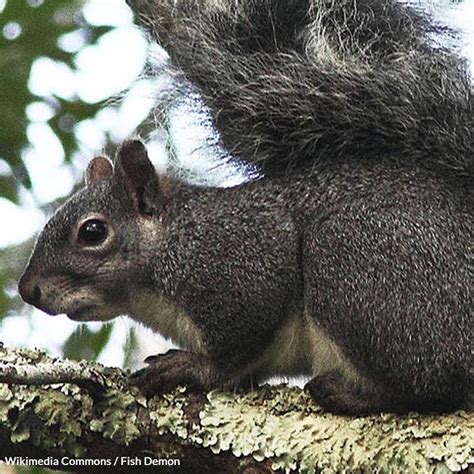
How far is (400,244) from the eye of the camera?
229cm

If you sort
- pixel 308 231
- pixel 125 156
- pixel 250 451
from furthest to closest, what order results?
pixel 125 156
pixel 308 231
pixel 250 451

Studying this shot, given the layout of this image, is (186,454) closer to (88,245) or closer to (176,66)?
(88,245)

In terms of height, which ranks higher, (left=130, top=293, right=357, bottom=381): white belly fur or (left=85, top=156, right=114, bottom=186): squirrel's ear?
Result: (left=85, top=156, right=114, bottom=186): squirrel's ear

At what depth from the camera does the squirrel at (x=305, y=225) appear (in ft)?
7.38

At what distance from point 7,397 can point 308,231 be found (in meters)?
0.81

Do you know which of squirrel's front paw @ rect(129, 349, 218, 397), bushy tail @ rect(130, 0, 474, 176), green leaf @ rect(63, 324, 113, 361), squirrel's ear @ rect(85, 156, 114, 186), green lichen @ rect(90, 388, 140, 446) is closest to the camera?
green lichen @ rect(90, 388, 140, 446)

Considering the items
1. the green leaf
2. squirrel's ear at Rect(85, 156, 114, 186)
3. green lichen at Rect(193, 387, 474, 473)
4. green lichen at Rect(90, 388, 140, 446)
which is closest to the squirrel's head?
squirrel's ear at Rect(85, 156, 114, 186)

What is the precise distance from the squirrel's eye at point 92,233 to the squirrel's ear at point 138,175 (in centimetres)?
12

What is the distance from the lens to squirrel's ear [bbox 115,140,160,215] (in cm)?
256

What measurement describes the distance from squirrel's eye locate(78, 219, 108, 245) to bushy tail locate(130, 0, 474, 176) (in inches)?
16.2

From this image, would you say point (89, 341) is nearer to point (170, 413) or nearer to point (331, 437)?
point (170, 413)

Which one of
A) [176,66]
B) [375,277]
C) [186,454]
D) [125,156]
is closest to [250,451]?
[186,454]

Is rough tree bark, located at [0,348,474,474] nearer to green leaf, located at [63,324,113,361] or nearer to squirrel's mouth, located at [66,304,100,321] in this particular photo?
squirrel's mouth, located at [66,304,100,321]

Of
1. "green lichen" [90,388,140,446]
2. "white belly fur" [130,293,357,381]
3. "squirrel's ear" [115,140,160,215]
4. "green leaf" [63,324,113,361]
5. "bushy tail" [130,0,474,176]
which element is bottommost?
"green leaf" [63,324,113,361]
